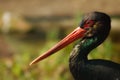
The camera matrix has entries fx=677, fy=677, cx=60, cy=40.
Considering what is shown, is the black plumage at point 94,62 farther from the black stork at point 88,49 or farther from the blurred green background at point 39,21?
the blurred green background at point 39,21

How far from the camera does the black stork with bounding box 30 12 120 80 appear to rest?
6.78m

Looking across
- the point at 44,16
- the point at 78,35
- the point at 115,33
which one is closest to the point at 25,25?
the point at 44,16

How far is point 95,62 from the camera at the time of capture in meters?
6.88

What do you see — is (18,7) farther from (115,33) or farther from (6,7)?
(115,33)

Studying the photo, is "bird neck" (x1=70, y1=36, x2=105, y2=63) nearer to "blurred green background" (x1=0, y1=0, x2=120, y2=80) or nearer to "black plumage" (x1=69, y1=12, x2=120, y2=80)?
"black plumage" (x1=69, y1=12, x2=120, y2=80)

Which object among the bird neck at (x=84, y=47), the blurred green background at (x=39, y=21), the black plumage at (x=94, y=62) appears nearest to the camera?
the black plumage at (x=94, y=62)

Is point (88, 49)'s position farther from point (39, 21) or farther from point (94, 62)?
point (39, 21)

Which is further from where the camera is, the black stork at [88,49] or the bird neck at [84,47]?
the bird neck at [84,47]

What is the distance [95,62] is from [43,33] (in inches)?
264

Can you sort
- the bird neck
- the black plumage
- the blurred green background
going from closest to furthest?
the black plumage
the bird neck
the blurred green background

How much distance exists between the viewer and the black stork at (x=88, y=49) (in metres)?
6.78

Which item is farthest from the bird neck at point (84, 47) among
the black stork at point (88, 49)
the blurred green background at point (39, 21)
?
the blurred green background at point (39, 21)

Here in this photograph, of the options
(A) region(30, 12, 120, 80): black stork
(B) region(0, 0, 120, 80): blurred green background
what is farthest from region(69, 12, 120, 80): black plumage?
(B) region(0, 0, 120, 80): blurred green background

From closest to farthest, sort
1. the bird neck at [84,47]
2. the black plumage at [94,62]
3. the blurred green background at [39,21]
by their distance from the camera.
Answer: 1. the black plumage at [94,62]
2. the bird neck at [84,47]
3. the blurred green background at [39,21]
